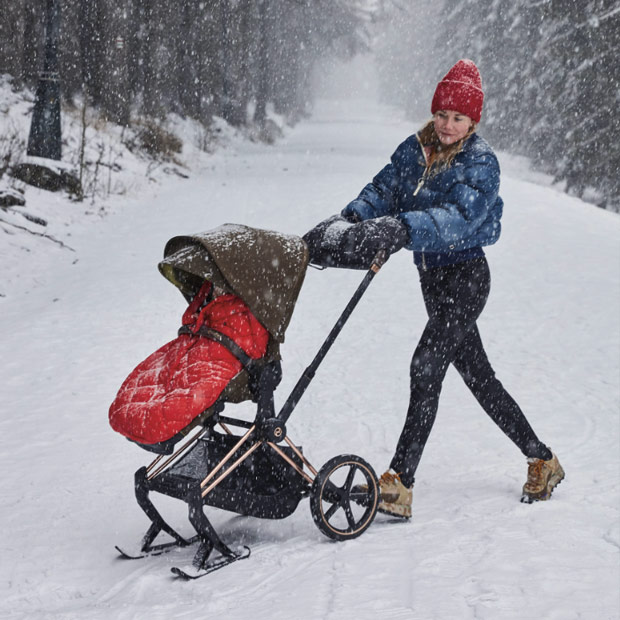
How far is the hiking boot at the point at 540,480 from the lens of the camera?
3500 millimetres

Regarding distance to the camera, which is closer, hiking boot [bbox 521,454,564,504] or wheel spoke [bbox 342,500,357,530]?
wheel spoke [bbox 342,500,357,530]

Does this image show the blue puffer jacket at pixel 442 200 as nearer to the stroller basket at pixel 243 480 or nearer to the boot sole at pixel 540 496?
the stroller basket at pixel 243 480

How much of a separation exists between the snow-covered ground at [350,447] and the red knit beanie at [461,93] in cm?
184

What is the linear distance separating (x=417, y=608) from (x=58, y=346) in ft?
15.1

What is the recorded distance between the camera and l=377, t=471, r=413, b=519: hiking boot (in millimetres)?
3268

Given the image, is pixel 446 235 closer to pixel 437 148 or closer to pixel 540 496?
pixel 437 148

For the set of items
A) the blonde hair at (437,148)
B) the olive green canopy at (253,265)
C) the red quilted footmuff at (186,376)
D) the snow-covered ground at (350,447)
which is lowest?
the snow-covered ground at (350,447)

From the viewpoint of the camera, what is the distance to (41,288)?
800 centimetres

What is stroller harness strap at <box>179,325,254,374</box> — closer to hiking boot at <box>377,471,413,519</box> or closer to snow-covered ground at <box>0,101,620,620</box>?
snow-covered ground at <box>0,101,620,620</box>

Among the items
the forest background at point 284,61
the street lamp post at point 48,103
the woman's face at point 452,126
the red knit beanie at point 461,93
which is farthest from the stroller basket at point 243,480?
the street lamp post at point 48,103

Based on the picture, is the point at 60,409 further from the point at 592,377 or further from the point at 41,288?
the point at 592,377

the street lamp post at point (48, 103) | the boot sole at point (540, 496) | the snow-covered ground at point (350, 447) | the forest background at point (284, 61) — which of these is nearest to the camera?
the snow-covered ground at point (350, 447)

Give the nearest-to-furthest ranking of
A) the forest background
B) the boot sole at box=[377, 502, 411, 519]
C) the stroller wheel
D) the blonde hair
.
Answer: the stroller wheel < the blonde hair < the boot sole at box=[377, 502, 411, 519] < the forest background

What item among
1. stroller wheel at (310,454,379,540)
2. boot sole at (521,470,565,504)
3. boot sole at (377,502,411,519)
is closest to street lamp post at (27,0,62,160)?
stroller wheel at (310,454,379,540)
